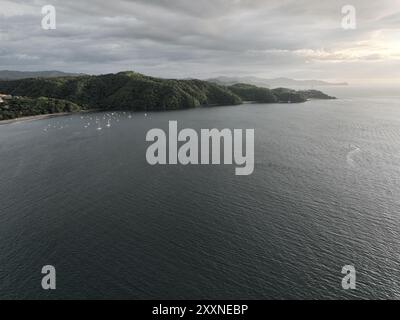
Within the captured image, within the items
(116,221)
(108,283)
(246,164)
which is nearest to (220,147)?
(246,164)

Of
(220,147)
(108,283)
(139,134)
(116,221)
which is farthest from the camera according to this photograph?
(139,134)

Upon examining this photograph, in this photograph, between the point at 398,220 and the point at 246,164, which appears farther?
the point at 246,164

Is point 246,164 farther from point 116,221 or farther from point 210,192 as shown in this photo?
point 116,221
